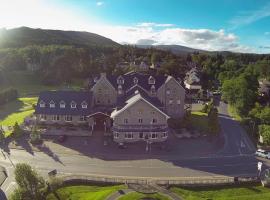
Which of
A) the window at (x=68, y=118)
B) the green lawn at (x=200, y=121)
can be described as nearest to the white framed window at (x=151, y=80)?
the green lawn at (x=200, y=121)

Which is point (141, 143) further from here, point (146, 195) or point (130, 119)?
point (146, 195)

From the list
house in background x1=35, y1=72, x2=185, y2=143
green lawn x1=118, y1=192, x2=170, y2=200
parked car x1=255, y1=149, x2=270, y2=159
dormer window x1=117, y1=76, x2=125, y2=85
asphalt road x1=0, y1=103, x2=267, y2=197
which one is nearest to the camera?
green lawn x1=118, y1=192, x2=170, y2=200

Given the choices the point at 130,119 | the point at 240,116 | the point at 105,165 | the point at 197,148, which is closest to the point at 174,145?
the point at 197,148

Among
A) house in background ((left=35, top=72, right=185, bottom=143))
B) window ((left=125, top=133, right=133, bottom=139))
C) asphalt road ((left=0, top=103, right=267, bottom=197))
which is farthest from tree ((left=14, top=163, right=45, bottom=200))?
window ((left=125, top=133, right=133, bottom=139))

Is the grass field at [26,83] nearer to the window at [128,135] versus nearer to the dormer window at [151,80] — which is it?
the dormer window at [151,80]

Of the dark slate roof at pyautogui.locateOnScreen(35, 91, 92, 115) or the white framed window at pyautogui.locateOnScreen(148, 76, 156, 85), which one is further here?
the white framed window at pyautogui.locateOnScreen(148, 76, 156, 85)

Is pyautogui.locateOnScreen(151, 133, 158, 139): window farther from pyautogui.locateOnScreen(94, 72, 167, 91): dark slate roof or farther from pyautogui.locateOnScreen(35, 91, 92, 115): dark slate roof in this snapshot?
pyautogui.locateOnScreen(94, 72, 167, 91): dark slate roof

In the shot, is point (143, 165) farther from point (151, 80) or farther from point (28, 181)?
point (151, 80)
